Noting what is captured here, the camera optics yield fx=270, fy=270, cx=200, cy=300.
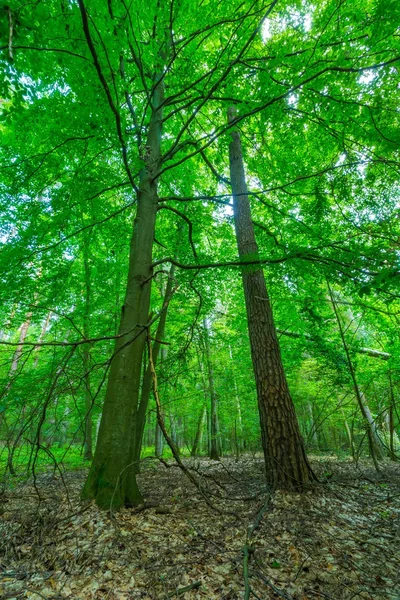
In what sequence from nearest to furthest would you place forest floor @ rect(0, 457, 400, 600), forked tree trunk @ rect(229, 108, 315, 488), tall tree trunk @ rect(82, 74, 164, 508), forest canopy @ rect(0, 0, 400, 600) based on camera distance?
forest floor @ rect(0, 457, 400, 600), forest canopy @ rect(0, 0, 400, 600), tall tree trunk @ rect(82, 74, 164, 508), forked tree trunk @ rect(229, 108, 315, 488)

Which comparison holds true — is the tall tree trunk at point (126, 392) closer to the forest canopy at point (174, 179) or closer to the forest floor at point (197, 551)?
the forest canopy at point (174, 179)

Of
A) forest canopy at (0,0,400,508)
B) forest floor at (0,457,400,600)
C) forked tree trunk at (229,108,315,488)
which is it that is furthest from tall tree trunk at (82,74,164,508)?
forked tree trunk at (229,108,315,488)

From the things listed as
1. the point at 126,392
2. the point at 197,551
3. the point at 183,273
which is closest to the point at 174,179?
the point at 183,273

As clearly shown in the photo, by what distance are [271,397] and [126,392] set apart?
7.80 ft

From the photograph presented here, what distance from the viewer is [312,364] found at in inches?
433

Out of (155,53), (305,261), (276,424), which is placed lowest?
(276,424)

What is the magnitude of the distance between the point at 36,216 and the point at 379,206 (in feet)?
20.9

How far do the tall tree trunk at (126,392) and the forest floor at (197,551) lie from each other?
8.4 inches

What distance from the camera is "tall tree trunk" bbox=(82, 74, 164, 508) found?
2.86m

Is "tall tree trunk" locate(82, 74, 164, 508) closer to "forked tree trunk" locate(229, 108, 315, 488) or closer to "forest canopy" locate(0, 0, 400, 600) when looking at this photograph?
"forest canopy" locate(0, 0, 400, 600)

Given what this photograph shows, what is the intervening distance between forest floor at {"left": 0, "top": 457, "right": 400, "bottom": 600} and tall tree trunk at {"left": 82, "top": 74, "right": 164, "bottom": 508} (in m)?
0.21

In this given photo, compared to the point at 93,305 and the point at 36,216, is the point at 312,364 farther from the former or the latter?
the point at 36,216

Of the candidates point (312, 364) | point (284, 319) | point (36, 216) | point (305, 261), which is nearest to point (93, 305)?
point (36, 216)

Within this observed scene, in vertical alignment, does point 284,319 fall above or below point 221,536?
above
